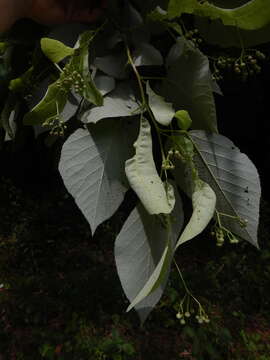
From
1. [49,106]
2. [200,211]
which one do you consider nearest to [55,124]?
[49,106]

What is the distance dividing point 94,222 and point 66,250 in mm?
1626

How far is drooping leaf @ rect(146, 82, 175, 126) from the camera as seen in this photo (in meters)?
0.24

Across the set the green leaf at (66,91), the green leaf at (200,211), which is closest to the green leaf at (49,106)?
the green leaf at (66,91)

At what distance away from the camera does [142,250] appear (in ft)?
0.80

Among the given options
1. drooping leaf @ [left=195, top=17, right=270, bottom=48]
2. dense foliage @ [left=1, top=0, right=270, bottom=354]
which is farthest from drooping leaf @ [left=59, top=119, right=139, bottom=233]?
drooping leaf @ [left=195, top=17, right=270, bottom=48]

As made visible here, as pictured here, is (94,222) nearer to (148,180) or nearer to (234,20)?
(148,180)

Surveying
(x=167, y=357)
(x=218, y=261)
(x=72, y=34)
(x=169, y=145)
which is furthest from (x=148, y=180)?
(x=218, y=261)

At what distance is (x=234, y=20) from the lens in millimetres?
221

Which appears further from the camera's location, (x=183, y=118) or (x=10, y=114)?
(x=10, y=114)

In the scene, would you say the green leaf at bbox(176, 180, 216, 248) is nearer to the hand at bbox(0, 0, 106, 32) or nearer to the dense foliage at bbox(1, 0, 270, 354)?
the dense foliage at bbox(1, 0, 270, 354)

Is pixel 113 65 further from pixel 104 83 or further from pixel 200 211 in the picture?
pixel 200 211

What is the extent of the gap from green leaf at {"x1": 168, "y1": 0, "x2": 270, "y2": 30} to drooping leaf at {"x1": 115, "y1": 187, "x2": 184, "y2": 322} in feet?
0.38

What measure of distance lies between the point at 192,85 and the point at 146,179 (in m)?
0.08

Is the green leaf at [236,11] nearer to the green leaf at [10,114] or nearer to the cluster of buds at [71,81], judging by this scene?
the cluster of buds at [71,81]
